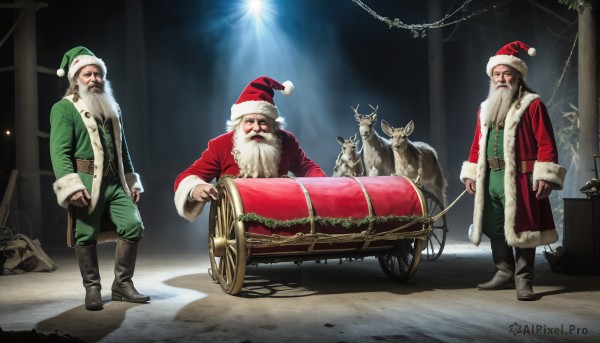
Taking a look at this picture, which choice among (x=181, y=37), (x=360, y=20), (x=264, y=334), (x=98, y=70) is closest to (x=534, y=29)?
(x=360, y=20)

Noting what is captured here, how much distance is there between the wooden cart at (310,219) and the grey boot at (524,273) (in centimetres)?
71

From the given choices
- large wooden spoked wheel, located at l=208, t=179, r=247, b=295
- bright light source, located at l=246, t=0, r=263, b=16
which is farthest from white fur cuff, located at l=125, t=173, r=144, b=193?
bright light source, located at l=246, t=0, r=263, b=16

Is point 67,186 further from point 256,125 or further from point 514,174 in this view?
point 514,174

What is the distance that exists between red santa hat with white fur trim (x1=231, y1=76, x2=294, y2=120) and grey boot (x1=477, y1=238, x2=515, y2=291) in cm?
213

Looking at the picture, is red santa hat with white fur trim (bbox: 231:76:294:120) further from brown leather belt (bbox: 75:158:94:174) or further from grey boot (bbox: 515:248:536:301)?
grey boot (bbox: 515:248:536:301)

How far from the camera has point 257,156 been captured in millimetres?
5488

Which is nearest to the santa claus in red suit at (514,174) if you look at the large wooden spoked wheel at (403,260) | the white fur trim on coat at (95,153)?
the large wooden spoked wheel at (403,260)

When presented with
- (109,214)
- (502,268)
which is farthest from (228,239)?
(502,268)

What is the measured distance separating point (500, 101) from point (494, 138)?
0.97ft

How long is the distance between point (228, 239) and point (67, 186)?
1236mm

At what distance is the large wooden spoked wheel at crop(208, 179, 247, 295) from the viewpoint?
4.75m

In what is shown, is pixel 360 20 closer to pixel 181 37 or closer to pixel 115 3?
pixel 181 37

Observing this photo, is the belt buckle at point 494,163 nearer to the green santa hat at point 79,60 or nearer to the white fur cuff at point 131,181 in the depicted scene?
the white fur cuff at point 131,181

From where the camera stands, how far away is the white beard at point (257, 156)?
5492 mm
